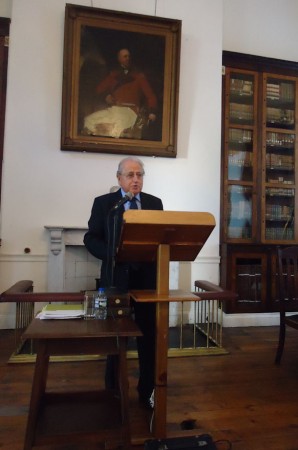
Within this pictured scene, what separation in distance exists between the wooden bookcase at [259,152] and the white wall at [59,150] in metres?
0.27

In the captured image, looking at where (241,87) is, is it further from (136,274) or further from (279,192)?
(136,274)

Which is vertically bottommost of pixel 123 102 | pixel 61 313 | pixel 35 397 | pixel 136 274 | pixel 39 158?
pixel 35 397

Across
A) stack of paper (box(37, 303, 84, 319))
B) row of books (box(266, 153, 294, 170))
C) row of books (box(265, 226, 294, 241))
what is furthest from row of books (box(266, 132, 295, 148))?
stack of paper (box(37, 303, 84, 319))

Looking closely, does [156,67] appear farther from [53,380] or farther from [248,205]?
[53,380]

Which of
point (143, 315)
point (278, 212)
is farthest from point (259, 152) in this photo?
point (143, 315)

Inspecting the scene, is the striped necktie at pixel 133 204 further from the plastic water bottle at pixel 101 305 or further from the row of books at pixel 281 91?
the row of books at pixel 281 91

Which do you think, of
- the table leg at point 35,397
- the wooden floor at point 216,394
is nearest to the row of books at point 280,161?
the wooden floor at point 216,394

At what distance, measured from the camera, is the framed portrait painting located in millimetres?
3646

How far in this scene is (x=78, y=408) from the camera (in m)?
1.66

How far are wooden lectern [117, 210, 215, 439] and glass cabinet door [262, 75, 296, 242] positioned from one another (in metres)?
3.14

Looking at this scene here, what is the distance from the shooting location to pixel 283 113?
441cm

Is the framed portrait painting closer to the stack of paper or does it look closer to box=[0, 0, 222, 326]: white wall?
box=[0, 0, 222, 326]: white wall

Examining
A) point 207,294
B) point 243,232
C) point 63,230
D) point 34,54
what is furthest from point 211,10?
point 207,294

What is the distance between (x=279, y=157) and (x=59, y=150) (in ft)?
8.91
